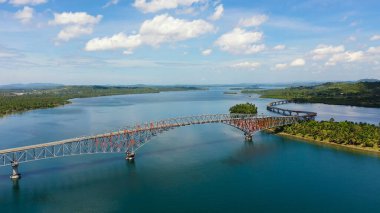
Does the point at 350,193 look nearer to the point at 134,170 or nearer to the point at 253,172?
the point at 253,172

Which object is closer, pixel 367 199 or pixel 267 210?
pixel 267 210

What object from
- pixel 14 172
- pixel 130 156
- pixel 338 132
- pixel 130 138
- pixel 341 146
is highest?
pixel 130 138

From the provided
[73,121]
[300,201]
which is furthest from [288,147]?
[73,121]

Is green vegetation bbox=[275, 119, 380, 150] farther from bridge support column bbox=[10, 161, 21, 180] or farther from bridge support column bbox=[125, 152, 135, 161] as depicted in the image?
bridge support column bbox=[10, 161, 21, 180]

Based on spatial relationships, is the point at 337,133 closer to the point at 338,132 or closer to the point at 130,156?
the point at 338,132

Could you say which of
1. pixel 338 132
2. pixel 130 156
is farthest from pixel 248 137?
pixel 130 156

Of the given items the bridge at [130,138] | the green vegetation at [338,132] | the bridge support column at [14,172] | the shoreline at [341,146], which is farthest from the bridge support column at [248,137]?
the bridge support column at [14,172]

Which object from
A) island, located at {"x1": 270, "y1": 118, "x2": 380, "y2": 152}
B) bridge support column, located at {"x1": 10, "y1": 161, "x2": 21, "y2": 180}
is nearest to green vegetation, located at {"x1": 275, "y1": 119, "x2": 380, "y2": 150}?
island, located at {"x1": 270, "y1": 118, "x2": 380, "y2": 152}

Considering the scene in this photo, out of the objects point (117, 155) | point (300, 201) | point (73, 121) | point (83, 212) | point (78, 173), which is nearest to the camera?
point (83, 212)
